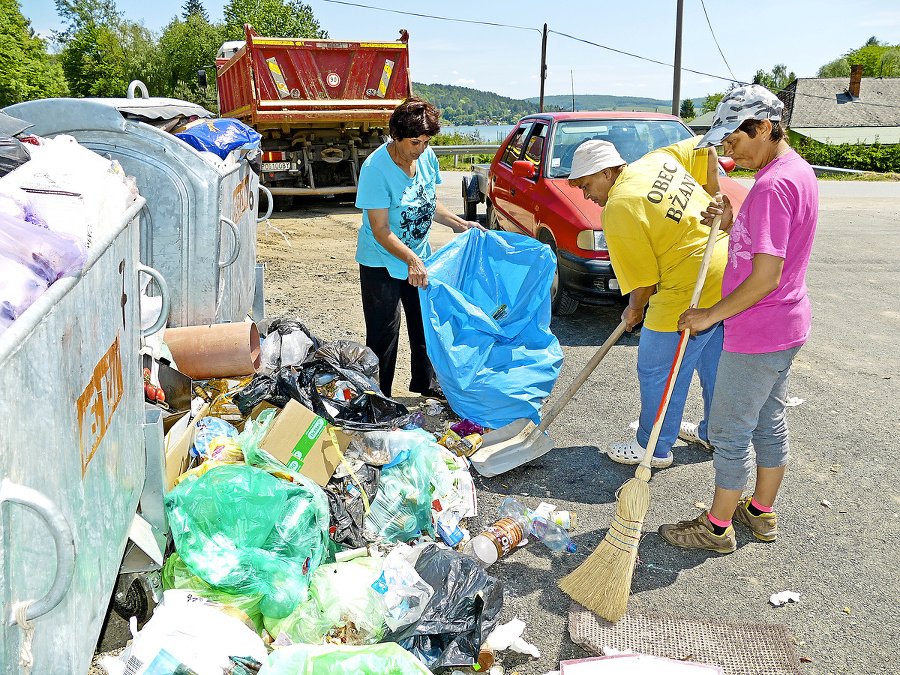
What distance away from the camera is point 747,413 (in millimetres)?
2943

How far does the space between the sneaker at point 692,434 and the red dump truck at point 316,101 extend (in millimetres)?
8692

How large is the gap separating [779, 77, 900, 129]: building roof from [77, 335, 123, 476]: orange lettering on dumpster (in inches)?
2030

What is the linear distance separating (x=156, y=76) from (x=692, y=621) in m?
51.3

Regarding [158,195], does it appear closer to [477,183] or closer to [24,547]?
[24,547]

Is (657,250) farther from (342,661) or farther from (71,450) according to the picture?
(71,450)

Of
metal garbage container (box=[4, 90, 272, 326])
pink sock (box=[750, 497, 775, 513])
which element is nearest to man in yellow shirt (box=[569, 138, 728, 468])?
pink sock (box=[750, 497, 775, 513])

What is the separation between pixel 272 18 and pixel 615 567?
43.4m

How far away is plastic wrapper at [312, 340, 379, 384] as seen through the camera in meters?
4.07

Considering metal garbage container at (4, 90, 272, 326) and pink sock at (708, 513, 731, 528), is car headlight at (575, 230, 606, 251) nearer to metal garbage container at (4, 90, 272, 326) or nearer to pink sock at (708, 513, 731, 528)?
metal garbage container at (4, 90, 272, 326)

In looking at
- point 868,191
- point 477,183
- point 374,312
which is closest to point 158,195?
point 374,312

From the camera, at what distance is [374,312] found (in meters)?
4.20

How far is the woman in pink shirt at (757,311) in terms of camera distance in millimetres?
2645

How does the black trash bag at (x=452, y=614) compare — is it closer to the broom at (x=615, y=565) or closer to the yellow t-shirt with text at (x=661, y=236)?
Result: the broom at (x=615, y=565)

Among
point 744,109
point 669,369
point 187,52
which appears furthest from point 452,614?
point 187,52
